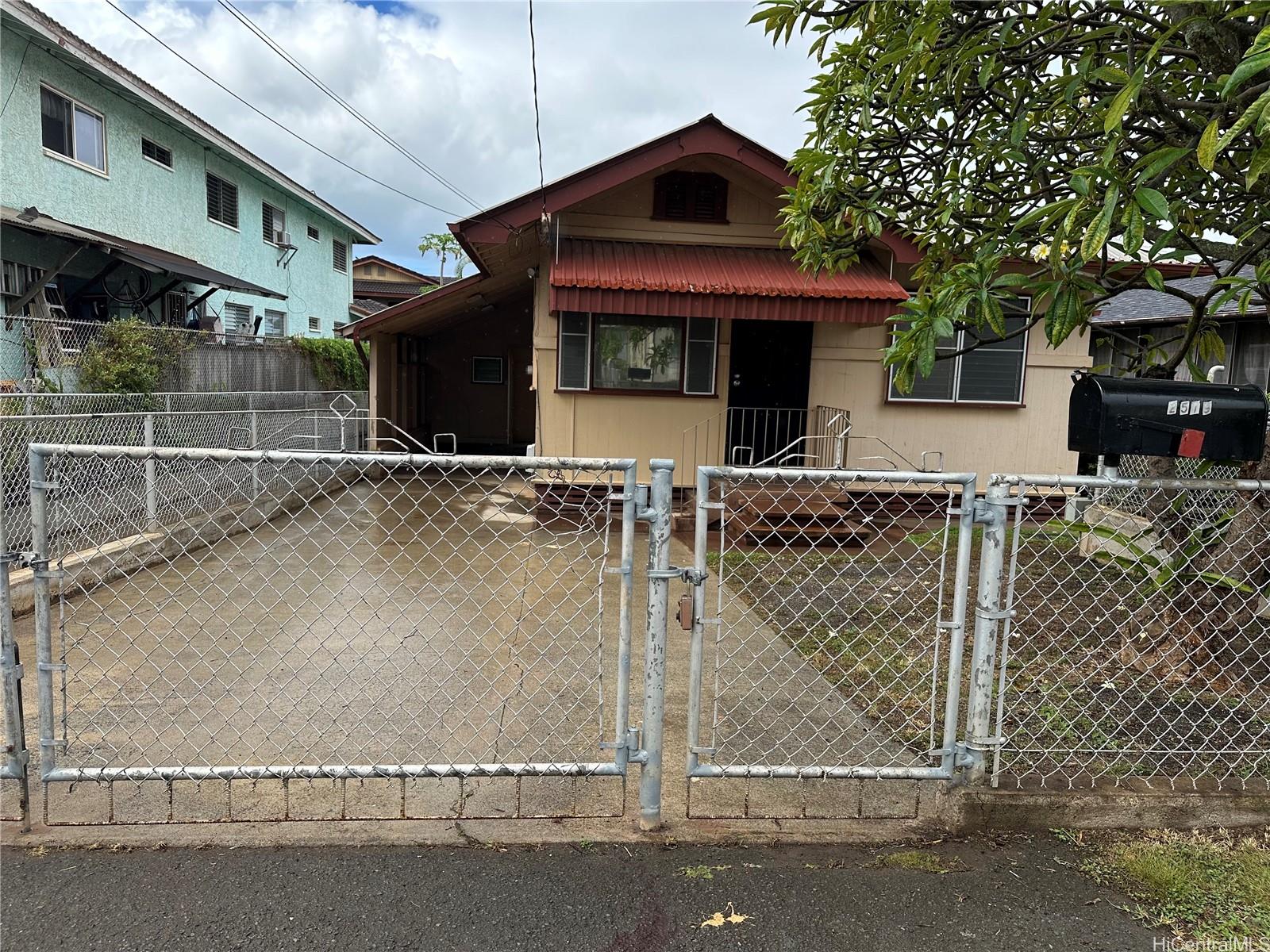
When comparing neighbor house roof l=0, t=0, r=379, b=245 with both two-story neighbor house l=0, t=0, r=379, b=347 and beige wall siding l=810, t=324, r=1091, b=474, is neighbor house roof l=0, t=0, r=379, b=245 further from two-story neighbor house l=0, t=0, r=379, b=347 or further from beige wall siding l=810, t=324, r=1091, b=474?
beige wall siding l=810, t=324, r=1091, b=474

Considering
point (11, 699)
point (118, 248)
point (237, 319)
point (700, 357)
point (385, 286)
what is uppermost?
point (385, 286)

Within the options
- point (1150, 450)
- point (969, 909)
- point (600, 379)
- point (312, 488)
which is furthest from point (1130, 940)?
point (312, 488)

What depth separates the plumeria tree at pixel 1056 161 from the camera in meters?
3.05

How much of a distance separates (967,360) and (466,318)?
9813 mm

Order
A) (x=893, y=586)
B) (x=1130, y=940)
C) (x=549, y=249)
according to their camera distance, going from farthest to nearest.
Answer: (x=549, y=249) < (x=893, y=586) < (x=1130, y=940)

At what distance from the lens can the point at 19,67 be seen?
1063cm

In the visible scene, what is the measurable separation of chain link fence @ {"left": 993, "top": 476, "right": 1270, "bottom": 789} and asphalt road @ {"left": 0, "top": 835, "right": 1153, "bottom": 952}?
0.55m

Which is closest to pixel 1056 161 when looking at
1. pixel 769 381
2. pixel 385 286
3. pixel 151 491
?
pixel 769 381

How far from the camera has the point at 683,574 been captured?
110 inches

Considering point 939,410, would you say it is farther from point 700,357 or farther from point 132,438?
point 132,438

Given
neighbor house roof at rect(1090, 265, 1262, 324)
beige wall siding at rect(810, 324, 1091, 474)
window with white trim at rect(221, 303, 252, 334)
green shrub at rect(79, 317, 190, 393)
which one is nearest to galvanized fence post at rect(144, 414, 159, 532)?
green shrub at rect(79, 317, 190, 393)

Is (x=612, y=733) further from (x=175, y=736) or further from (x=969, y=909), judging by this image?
(x=175, y=736)

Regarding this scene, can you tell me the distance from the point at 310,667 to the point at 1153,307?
46.6 ft

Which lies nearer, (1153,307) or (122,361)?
(122,361)
